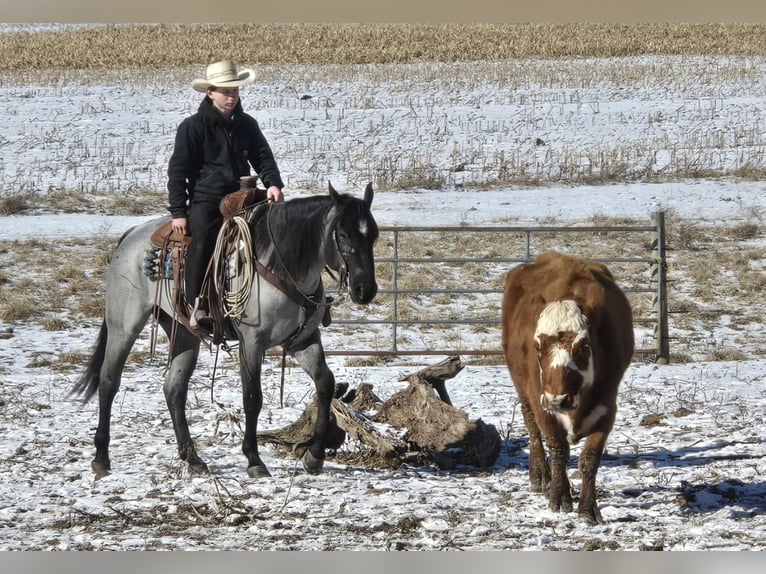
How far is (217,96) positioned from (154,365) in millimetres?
4351

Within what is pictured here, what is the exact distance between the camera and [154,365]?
10227 mm

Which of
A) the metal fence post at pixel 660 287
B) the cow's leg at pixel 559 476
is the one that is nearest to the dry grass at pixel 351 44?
the metal fence post at pixel 660 287

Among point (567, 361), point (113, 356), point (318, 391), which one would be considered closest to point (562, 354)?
point (567, 361)

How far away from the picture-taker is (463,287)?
13.1 metres

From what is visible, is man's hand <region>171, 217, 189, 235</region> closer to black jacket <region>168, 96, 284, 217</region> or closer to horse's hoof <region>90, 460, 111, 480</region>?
black jacket <region>168, 96, 284, 217</region>

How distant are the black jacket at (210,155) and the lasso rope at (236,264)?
251mm

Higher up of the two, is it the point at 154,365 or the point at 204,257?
the point at 204,257

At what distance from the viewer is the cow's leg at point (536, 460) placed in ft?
20.2

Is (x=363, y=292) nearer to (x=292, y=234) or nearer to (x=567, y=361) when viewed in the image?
(x=292, y=234)

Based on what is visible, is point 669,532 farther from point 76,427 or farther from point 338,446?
point 76,427

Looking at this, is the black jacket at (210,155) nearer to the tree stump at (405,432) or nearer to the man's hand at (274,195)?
the man's hand at (274,195)

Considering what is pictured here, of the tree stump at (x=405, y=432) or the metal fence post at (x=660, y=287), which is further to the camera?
the metal fence post at (x=660, y=287)

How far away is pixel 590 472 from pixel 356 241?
1896 millimetres

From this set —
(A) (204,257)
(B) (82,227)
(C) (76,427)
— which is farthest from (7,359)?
(B) (82,227)
